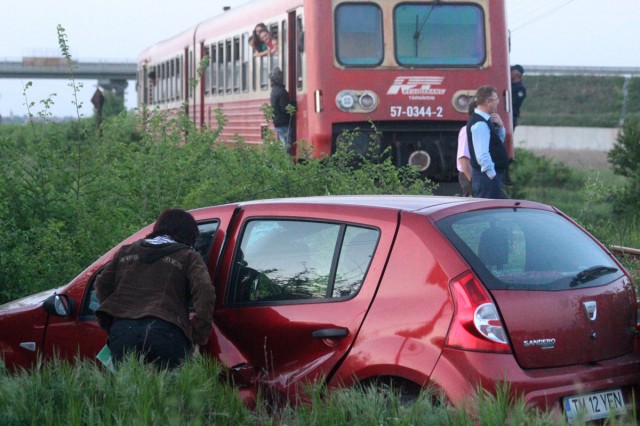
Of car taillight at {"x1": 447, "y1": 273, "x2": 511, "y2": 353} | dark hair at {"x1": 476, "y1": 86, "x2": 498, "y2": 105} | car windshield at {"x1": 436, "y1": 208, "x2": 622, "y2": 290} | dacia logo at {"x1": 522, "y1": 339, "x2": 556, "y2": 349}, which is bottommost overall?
dacia logo at {"x1": 522, "y1": 339, "x2": 556, "y2": 349}

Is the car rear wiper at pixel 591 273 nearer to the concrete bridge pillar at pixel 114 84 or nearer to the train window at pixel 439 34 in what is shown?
the train window at pixel 439 34

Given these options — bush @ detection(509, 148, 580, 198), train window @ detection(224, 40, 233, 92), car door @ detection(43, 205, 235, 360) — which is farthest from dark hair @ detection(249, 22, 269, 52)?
car door @ detection(43, 205, 235, 360)

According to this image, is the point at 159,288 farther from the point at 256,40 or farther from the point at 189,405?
the point at 256,40

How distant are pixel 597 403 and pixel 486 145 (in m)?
6.48

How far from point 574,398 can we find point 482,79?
465 inches

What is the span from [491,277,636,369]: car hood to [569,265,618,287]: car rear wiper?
0.21 feet

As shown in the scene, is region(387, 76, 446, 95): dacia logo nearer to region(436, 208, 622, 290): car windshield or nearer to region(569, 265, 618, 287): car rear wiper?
region(436, 208, 622, 290): car windshield

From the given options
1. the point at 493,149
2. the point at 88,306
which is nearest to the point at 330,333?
the point at 88,306

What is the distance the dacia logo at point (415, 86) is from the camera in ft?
54.5

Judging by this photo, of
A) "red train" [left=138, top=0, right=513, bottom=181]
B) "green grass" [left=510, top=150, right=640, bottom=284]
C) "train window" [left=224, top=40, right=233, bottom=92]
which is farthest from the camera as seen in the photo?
"train window" [left=224, top=40, right=233, bottom=92]

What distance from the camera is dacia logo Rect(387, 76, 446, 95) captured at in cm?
1661

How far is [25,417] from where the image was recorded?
4988mm

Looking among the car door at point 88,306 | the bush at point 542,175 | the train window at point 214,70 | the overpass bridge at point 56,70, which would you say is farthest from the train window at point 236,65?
the overpass bridge at point 56,70

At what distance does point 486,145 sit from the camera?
11.8 meters
